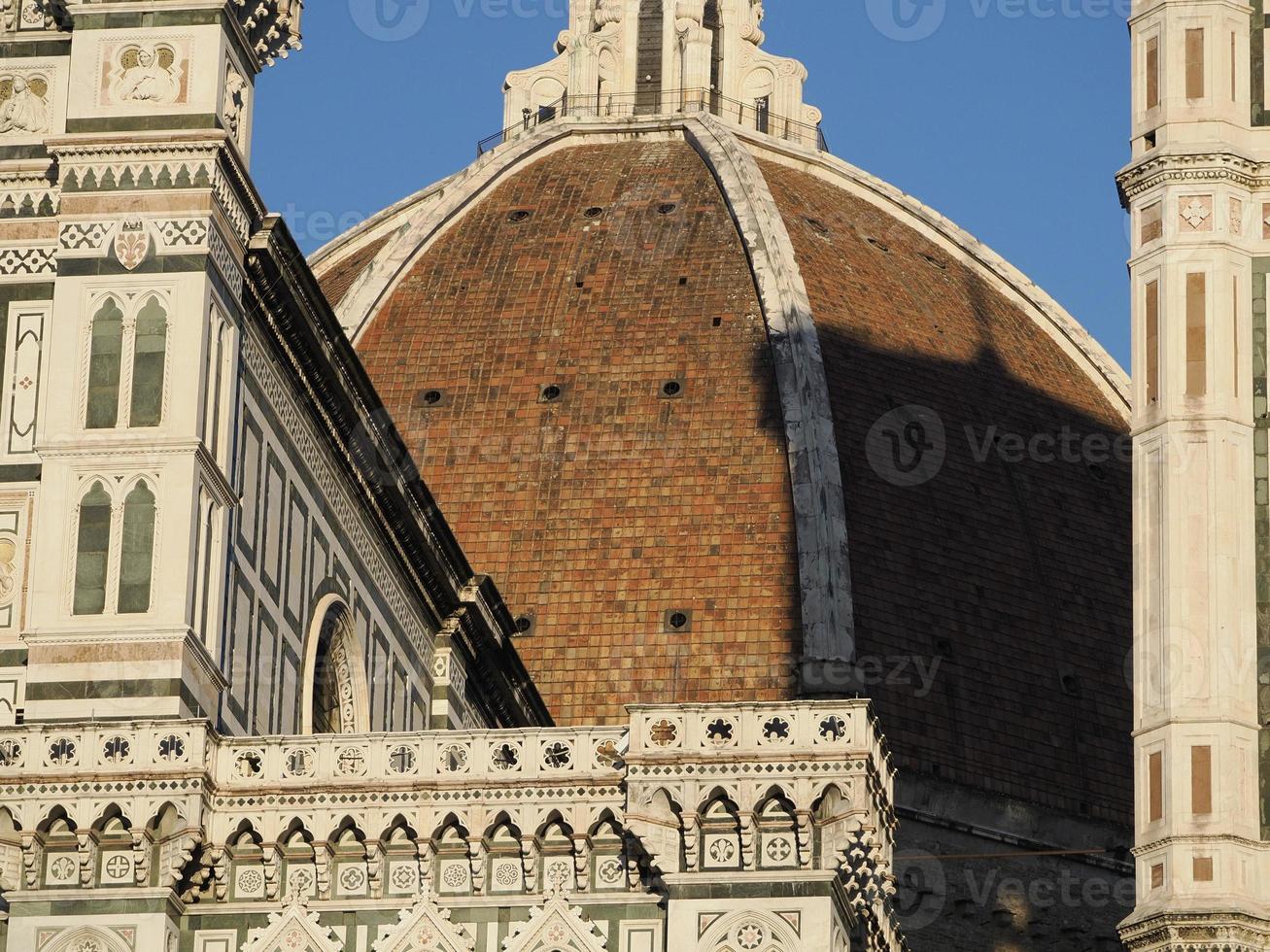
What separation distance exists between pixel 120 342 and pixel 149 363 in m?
0.24

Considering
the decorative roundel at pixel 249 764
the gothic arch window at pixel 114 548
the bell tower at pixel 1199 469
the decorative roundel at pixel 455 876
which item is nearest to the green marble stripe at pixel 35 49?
the gothic arch window at pixel 114 548

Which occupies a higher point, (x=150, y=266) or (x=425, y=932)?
(x=150, y=266)

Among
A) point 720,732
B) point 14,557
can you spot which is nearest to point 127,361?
point 14,557

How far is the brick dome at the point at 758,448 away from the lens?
50719 mm

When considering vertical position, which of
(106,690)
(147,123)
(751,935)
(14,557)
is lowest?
(751,935)

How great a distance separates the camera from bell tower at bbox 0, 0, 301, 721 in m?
21.1

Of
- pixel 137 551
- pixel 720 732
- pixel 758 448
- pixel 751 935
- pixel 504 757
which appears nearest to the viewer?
pixel 751 935

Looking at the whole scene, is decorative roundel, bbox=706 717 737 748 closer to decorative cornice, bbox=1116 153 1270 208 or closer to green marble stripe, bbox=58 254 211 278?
decorative cornice, bbox=1116 153 1270 208

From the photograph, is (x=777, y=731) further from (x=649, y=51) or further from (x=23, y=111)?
(x=649, y=51)

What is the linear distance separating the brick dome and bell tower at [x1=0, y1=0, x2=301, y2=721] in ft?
86.8

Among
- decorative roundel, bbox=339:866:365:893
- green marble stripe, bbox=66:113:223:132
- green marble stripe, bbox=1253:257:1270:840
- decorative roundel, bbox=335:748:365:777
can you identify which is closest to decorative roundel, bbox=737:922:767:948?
decorative roundel, bbox=339:866:365:893

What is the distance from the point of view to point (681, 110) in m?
61.1

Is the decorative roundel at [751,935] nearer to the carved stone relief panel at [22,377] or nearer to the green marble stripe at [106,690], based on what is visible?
the green marble stripe at [106,690]

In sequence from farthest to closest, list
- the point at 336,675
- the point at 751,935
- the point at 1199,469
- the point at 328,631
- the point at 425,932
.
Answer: the point at 336,675 → the point at 328,631 → the point at 425,932 → the point at 1199,469 → the point at 751,935
